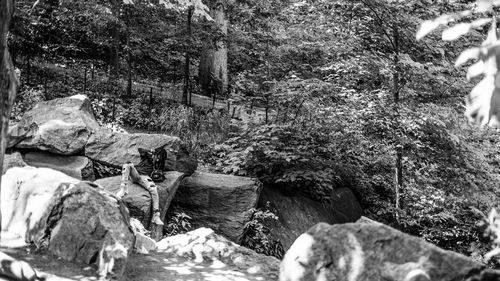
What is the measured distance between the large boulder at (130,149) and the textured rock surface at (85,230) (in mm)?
4047

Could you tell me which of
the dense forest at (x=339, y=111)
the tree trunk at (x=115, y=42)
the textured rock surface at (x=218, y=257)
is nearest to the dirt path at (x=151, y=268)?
the textured rock surface at (x=218, y=257)

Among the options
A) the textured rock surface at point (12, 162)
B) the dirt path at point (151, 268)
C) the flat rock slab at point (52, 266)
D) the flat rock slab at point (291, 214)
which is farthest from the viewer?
the flat rock slab at point (291, 214)

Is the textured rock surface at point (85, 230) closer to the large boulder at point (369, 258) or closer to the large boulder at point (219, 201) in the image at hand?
the large boulder at point (369, 258)

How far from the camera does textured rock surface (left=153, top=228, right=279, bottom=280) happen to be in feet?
18.8

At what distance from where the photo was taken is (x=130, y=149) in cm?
995

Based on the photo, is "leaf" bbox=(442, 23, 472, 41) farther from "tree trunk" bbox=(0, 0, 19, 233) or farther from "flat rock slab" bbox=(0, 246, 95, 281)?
"flat rock slab" bbox=(0, 246, 95, 281)

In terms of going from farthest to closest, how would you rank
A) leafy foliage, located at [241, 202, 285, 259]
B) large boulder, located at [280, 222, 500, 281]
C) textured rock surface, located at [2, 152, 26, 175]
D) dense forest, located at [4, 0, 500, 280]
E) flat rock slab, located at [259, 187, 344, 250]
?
flat rock slab, located at [259, 187, 344, 250] < leafy foliage, located at [241, 202, 285, 259] < dense forest, located at [4, 0, 500, 280] < textured rock surface, located at [2, 152, 26, 175] < large boulder, located at [280, 222, 500, 281]

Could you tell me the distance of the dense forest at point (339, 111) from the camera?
29.3 ft

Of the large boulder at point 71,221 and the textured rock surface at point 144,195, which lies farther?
the textured rock surface at point 144,195

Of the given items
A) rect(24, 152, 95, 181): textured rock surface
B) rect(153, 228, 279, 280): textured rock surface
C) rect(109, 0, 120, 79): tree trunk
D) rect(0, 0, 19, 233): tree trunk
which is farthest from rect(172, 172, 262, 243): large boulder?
rect(109, 0, 120, 79): tree trunk

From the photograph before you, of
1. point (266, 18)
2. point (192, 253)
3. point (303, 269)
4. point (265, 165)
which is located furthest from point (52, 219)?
point (266, 18)

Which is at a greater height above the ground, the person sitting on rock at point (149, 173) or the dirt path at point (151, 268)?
the person sitting on rock at point (149, 173)

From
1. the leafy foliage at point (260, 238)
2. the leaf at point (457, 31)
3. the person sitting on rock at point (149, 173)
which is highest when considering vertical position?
the leaf at point (457, 31)

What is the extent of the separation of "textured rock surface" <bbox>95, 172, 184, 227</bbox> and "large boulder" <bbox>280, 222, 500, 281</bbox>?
4.37 m
